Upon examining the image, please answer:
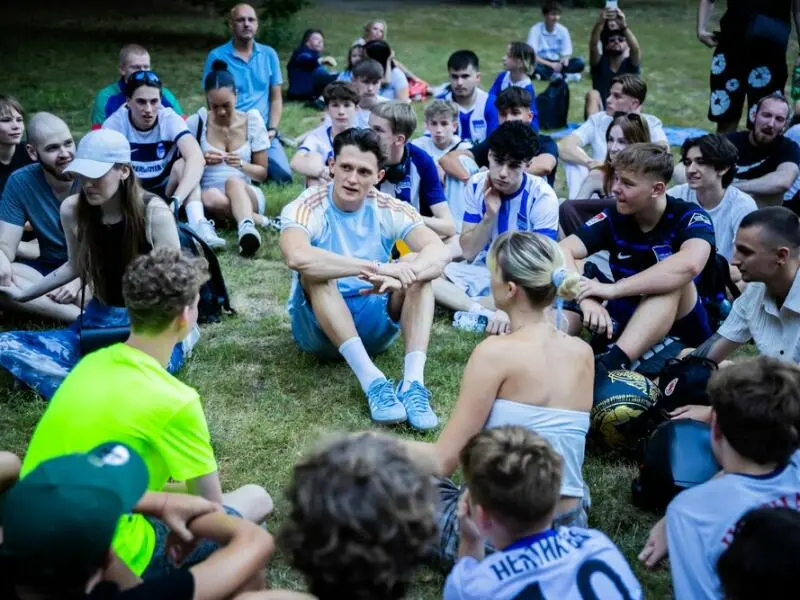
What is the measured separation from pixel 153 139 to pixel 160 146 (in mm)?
72

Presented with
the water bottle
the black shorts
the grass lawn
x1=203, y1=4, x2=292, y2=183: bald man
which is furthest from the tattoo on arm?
x1=203, y1=4, x2=292, y2=183: bald man

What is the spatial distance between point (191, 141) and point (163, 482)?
4.16m

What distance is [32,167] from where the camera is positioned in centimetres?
504

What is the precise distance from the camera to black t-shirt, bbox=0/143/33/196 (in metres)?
5.49

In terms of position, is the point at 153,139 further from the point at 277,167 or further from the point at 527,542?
the point at 527,542

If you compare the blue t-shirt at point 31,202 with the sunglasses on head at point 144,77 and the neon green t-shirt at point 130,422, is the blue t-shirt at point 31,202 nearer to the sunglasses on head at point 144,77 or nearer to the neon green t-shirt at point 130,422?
the sunglasses on head at point 144,77

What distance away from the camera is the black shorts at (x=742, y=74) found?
7359 mm

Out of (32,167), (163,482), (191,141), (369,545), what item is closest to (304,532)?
(369,545)

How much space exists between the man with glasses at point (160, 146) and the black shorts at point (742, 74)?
4.57 meters

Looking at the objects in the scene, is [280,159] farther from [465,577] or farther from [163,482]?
[465,577]

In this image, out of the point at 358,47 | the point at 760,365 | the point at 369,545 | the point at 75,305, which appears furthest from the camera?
the point at 358,47

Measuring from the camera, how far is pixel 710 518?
7.56 feet

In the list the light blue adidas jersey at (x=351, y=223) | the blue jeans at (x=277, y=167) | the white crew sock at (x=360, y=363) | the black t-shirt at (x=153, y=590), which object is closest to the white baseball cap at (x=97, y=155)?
the light blue adidas jersey at (x=351, y=223)

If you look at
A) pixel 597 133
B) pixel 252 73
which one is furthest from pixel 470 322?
pixel 252 73
